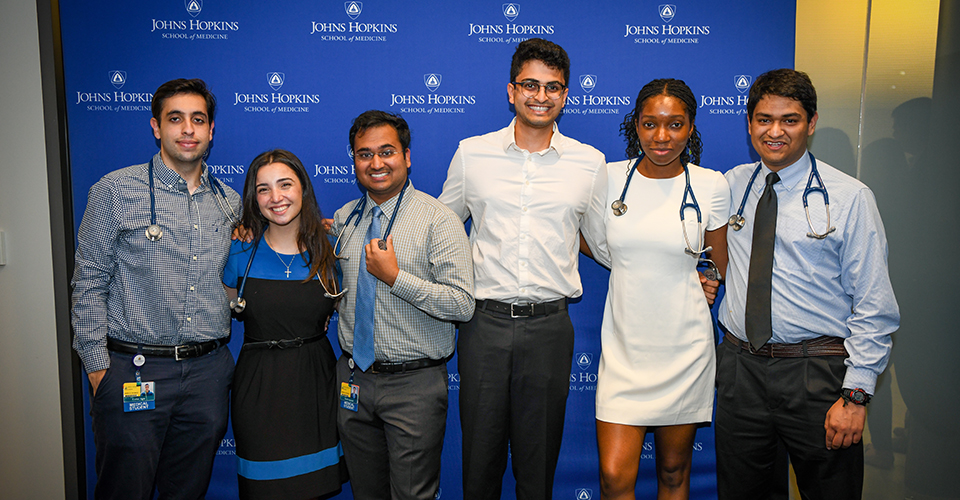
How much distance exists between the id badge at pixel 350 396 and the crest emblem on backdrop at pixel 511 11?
224 cm

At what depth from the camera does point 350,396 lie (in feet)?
7.67

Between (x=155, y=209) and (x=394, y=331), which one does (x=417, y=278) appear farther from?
(x=155, y=209)

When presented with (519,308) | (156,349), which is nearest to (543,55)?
(519,308)

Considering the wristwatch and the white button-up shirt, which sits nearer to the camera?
the wristwatch

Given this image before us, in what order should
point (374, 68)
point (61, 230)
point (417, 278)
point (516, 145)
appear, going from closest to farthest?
point (417, 278) → point (516, 145) → point (61, 230) → point (374, 68)

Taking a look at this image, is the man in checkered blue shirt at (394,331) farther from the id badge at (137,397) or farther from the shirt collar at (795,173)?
the shirt collar at (795,173)

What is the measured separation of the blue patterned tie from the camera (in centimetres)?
228

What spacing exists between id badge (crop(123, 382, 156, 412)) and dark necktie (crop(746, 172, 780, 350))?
2614mm

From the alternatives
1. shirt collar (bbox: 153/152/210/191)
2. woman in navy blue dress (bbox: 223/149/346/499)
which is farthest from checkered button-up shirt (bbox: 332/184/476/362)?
shirt collar (bbox: 153/152/210/191)

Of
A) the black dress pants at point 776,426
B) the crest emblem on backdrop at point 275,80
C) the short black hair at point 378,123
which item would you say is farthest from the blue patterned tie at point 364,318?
the black dress pants at point 776,426

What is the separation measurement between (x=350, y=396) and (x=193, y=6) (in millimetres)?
2445

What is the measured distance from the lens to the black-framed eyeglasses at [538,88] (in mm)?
2447

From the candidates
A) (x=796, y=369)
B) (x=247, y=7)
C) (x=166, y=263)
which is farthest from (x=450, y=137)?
(x=796, y=369)

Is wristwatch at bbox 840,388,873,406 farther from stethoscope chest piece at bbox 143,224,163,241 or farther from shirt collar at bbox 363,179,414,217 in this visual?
stethoscope chest piece at bbox 143,224,163,241
